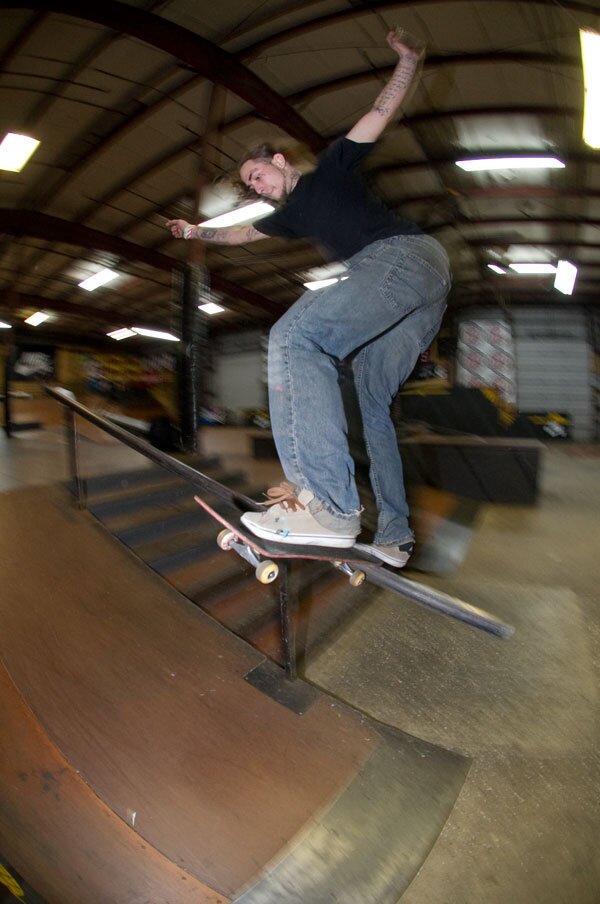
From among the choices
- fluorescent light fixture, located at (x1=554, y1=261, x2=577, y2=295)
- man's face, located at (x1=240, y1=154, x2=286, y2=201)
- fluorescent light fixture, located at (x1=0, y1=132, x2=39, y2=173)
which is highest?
fluorescent light fixture, located at (x1=0, y1=132, x2=39, y2=173)

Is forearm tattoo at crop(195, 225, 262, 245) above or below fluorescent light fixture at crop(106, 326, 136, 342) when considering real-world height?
above

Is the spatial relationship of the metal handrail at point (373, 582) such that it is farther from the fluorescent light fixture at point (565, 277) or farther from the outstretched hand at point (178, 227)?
the fluorescent light fixture at point (565, 277)

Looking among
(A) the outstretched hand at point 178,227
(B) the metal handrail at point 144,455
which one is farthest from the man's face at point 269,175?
(B) the metal handrail at point 144,455

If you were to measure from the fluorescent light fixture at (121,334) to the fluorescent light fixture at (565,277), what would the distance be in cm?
191

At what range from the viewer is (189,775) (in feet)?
3.37

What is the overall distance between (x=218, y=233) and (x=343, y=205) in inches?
23.2

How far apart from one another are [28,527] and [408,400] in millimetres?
3535

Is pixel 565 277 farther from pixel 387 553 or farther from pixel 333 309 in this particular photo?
pixel 387 553

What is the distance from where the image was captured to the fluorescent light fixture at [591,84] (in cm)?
126

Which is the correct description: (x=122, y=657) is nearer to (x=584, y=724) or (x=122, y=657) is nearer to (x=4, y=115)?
(x=584, y=724)

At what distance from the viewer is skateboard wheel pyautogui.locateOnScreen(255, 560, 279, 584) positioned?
1.33 m

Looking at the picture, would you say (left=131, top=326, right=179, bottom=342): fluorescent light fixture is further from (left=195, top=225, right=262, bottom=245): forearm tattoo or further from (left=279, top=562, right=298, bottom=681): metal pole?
(left=279, top=562, right=298, bottom=681): metal pole

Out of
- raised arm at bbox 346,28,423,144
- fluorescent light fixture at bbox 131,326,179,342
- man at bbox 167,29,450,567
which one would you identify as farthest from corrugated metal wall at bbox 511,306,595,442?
fluorescent light fixture at bbox 131,326,179,342

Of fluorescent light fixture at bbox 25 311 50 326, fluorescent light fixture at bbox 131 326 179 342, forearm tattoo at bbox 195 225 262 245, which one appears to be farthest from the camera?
fluorescent light fixture at bbox 131 326 179 342
